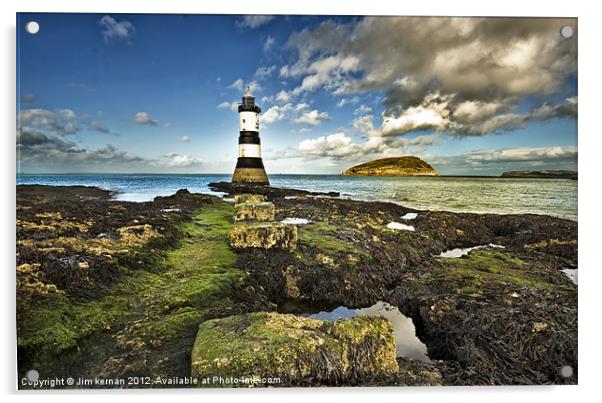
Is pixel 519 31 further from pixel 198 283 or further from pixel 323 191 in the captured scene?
pixel 198 283

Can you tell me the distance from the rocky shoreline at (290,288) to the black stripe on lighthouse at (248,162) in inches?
16.7

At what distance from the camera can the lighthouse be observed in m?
4.73

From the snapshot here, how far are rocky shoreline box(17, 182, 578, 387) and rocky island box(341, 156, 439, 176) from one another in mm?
654

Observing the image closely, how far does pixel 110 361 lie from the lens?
3436 mm

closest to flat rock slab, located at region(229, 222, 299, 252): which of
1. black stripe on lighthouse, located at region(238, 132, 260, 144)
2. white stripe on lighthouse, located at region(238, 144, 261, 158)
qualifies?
white stripe on lighthouse, located at region(238, 144, 261, 158)

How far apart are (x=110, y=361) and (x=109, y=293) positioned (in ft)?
3.13

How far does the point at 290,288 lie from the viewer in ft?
15.5

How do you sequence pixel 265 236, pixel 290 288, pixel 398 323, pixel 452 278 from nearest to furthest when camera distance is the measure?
pixel 398 323 → pixel 290 288 → pixel 452 278 → pixel 265 236

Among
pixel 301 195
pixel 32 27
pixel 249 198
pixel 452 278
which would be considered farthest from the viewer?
pixel 301 195

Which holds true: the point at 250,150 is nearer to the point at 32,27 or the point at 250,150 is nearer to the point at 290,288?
the point at 290,288

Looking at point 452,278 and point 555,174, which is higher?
point 555,174

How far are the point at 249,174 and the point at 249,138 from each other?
595 mm

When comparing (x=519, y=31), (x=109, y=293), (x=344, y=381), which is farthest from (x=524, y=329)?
(x=109, y=293)

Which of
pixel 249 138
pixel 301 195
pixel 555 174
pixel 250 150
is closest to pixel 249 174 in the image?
pixel 250 150
